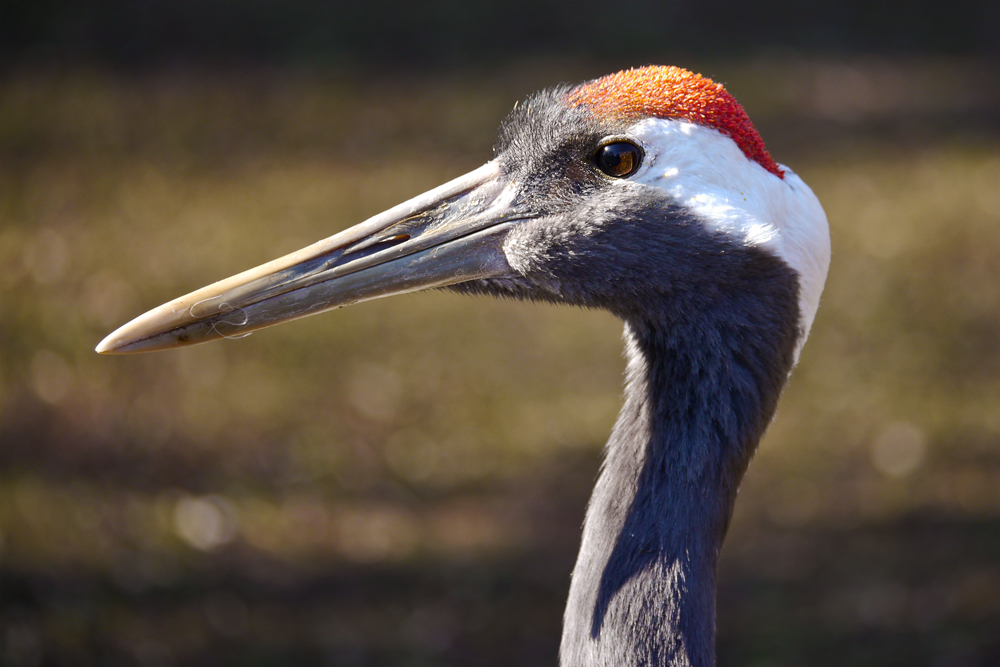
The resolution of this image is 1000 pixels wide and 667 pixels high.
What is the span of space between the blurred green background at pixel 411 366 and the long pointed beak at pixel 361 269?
2.55m

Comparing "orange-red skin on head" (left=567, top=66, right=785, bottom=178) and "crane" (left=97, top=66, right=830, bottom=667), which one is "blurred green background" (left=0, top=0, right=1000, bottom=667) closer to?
"crane" (left=97, top=66, right=830, bottom=667)

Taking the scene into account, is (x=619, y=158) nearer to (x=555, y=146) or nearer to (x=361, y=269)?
(x=555, y=146)

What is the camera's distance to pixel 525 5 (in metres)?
8.20

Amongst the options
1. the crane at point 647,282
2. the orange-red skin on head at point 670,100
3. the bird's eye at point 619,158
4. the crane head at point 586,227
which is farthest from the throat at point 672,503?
the orange-red skin on head at point 670,100

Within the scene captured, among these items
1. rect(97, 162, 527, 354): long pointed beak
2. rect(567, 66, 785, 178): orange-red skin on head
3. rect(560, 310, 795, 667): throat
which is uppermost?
rect(567, 66, 785, 178): orange-red skin on head

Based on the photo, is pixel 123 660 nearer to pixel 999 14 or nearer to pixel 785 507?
pixel 785 507

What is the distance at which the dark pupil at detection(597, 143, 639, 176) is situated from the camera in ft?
6.99

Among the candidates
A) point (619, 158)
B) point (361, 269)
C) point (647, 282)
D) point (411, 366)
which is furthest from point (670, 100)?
point (411, 366)

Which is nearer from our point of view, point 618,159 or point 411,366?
point 618,159

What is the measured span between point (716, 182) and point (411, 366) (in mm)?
4057

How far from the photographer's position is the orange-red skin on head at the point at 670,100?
6.89 feet

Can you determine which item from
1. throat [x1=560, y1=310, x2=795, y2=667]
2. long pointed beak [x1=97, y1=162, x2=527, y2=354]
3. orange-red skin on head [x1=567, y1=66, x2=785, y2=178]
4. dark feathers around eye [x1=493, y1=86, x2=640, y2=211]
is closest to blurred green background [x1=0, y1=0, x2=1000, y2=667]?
throat [x1=560, y1=310, x2=795, y2=667]

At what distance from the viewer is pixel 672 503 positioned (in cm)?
212

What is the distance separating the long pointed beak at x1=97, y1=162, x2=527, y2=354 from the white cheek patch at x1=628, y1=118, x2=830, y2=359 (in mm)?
391
